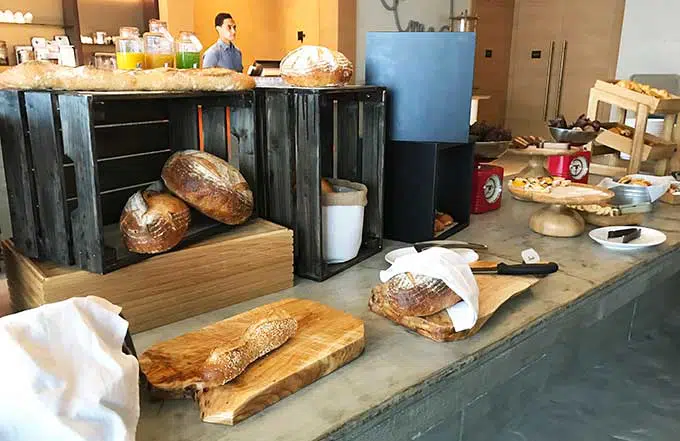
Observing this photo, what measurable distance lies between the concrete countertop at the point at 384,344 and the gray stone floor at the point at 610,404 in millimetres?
420

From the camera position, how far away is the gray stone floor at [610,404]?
147 centimetres

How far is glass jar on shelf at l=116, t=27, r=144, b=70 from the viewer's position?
120cm

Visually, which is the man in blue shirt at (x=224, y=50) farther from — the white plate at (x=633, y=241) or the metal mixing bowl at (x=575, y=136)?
the white plate at (x=633, y=241)

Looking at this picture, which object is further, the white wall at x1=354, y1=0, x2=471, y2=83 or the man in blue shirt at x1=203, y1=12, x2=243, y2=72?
the white wall at x1=354, y1=0, x2=471, y2=83

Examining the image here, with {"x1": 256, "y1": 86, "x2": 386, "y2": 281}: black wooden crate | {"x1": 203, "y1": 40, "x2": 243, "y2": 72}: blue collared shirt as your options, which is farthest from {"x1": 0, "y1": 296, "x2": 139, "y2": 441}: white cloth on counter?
{"x1": 203, "y1": 40, "x2": 243, "y2": 72}: blue collared shirt

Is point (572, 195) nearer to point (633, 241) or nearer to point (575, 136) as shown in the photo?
point (633, 241)

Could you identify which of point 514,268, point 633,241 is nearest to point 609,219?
point 633,241

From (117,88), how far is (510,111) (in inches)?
251

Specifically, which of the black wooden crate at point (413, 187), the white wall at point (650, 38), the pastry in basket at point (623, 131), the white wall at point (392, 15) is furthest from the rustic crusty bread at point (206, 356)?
the white wall at point (650, 38)

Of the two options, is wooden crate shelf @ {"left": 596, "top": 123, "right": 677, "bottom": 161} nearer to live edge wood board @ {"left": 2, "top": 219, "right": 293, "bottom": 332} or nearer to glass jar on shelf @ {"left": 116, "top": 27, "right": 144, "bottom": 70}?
live edge wood board @ {"left": 2, "top": 219, "right": 293, "bottom": 332}

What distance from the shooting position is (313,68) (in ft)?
3.89

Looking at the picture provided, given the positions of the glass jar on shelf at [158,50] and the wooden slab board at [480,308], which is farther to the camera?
the glass jar on shelf at [158,50]

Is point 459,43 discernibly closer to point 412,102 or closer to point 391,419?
point 412,102

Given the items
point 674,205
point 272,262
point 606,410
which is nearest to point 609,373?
point 606,410
